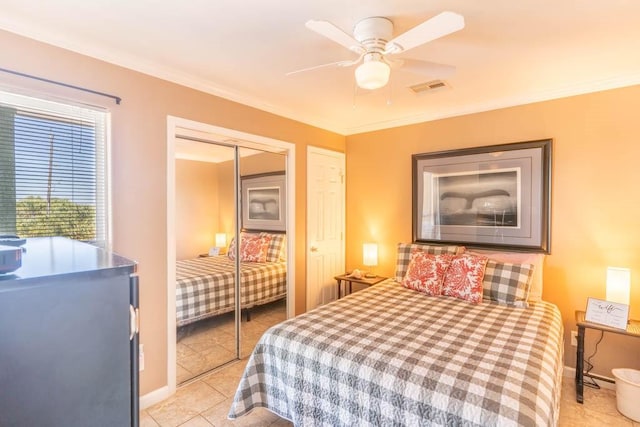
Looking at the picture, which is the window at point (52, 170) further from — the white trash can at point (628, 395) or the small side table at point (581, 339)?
the white trash can at point (628, 395)

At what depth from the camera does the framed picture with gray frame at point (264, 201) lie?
118 inches

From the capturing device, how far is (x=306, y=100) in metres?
3.06

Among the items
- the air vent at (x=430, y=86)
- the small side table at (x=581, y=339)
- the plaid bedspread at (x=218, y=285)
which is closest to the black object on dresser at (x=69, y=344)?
the plaid bedspread at (x=218, y=285)

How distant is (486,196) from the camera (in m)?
3.07

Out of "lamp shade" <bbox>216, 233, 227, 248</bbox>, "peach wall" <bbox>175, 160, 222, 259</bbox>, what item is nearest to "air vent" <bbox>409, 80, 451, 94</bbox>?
"peach wall" <bbox>175, 160, 222, 259</bbox>

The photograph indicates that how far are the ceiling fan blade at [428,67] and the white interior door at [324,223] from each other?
1.73 m

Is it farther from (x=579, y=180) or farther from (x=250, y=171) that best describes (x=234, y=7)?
(x=579, y=180)

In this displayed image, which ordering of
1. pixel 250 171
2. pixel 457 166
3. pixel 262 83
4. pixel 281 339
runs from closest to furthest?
pixel 281 339
pixel 262 83
pixel 250 171
pixel 457 166

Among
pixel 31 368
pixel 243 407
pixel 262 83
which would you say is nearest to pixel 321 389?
pixel 243 407

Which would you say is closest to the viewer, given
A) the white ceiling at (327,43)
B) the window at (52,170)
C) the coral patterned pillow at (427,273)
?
the white ceiling at (327,43)

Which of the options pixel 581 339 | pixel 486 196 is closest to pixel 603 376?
pixel 581 339

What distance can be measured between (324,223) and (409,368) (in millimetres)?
2356

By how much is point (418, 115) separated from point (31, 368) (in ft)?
11.5

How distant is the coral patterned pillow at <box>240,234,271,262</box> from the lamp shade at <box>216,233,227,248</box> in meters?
0.16
